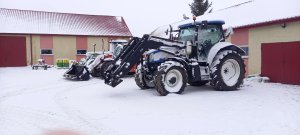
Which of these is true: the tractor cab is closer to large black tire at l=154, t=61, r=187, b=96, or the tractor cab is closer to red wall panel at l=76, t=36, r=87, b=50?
large black tire at l=154, t=61, r=187, b=96

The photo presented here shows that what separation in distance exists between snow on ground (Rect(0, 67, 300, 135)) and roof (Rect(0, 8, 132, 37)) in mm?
21321

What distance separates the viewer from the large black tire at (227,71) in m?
11.4

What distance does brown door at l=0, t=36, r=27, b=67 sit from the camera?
97.8 feet

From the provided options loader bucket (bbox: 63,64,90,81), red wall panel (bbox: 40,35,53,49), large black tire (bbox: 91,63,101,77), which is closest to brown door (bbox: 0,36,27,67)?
red wall panel (bbox: 40,35,53,49)

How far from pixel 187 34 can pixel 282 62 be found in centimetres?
422

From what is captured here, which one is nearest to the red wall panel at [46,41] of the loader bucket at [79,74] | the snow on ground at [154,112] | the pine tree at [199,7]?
the loader bucket at [79,74]

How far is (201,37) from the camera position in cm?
1205

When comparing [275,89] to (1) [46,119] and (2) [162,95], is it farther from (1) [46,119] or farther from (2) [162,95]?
(1) [46,119]

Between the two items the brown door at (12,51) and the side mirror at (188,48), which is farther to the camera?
the brown door at (12,51)

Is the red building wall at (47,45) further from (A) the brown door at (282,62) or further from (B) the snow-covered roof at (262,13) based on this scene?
(A) the brown door at (282,62)

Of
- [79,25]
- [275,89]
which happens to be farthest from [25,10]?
[275,89]

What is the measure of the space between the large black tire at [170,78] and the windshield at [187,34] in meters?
1.88

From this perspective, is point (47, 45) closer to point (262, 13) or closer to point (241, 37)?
point (241, 37)

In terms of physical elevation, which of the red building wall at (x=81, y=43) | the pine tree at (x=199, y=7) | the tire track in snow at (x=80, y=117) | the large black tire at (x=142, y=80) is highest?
the pine tree at (x=199, y=7)
